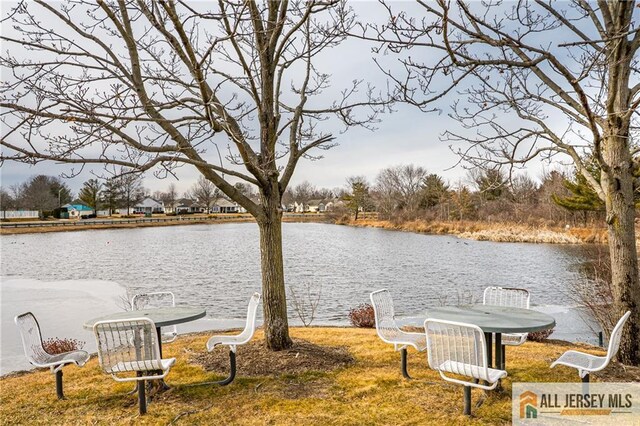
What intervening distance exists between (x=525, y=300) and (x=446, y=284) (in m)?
10.4

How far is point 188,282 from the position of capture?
16234 millimetres

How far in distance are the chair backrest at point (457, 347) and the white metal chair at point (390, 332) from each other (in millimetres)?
922

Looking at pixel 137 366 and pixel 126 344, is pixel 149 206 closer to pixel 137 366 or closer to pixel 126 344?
pixel 126 344

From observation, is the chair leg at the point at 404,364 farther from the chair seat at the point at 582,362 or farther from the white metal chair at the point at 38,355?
the white metal chair at the point at 38,355

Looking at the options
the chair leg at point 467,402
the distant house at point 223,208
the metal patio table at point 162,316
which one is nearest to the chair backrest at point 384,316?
the chair leg at point 467,402

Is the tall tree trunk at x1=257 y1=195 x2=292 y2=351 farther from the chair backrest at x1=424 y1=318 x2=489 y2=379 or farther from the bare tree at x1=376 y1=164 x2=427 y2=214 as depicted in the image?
the bare tree at x1=376 y1=164 x2=427 y2=214

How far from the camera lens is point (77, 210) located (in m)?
71.2

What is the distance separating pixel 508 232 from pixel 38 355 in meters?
31.7

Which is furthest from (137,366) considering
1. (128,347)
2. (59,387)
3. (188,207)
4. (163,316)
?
(188,207)

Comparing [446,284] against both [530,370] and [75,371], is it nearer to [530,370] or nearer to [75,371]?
[530,370]

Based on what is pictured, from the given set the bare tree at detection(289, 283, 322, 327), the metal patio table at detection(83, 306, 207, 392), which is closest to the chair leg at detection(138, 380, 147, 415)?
the metal patio table at detection(83, 306, 207, 392)

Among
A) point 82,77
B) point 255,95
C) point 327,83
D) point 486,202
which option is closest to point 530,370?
point 255,95

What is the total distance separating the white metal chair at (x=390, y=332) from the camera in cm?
468

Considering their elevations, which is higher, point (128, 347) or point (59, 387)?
point (128, 347)
